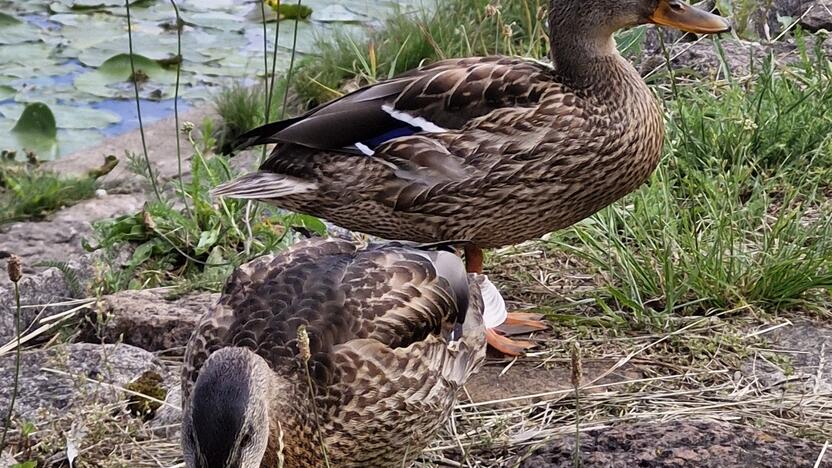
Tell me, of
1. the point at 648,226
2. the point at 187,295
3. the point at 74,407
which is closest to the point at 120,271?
the point at 187,295

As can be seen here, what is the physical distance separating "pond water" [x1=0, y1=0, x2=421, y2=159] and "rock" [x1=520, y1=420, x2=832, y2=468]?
4.32 m

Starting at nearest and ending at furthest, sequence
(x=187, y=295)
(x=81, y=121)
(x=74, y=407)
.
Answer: (x=74, y=407), (x=187, y=295), (x=81, y=121)

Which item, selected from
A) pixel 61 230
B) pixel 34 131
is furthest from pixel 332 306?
pixel 34 131

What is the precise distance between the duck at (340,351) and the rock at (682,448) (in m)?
0.34

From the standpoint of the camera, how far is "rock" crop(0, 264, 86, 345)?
409 cm

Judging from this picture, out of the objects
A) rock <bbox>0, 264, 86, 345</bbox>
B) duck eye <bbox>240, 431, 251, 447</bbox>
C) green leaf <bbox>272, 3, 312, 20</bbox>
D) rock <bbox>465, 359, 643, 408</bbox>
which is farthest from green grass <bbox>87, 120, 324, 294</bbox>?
green leaf <bbox>272, 3, 312, 20</bbox>

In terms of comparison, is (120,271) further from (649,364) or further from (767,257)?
(767,257)

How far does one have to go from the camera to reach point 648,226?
427 cm

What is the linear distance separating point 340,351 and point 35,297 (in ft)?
5.61

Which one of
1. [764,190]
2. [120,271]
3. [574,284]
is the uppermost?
[764,190]

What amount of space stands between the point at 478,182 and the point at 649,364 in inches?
30.4

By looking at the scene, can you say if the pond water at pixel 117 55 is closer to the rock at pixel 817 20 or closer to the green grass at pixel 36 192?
the green grass at pixel 36 192

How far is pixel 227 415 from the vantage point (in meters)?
2.41

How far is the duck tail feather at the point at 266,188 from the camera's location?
13.1ft
